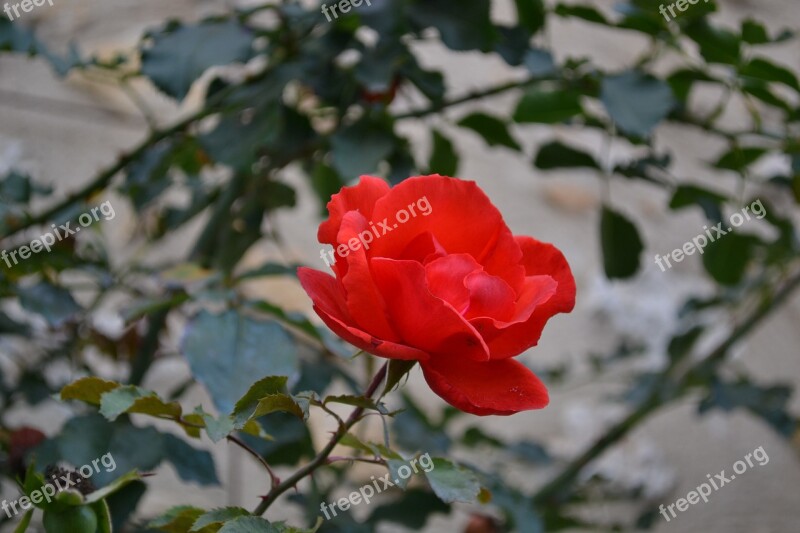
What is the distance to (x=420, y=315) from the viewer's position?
336mm

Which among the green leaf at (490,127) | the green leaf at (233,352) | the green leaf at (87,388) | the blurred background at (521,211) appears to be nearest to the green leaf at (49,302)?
the blurred background at (521,211)

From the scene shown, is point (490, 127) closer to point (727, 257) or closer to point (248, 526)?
point (727, 257)

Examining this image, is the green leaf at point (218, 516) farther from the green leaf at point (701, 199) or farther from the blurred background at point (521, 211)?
the green leaf at point (701, 199)

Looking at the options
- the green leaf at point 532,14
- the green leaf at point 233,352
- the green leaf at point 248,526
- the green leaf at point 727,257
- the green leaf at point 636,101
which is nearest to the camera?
the green leaf at point 248,526

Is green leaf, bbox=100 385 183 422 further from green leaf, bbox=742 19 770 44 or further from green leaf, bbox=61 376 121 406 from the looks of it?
green leaf, bbox=742 19 770 44

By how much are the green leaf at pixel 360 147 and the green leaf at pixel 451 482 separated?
0.98ft

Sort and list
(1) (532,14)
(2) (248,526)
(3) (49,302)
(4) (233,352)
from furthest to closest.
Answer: (1) (532,14)
(3) (49,302)
(4) (233,352)
(2) (248,526)

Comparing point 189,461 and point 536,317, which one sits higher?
point 536,317

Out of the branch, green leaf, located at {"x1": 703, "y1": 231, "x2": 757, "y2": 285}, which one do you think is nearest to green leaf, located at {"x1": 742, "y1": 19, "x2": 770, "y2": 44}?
green leaf, located at {"x1": 703, "y1": 231, "x2": 757, "y2": 285}

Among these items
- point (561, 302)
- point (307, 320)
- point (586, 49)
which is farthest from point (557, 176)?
point (561, 302)

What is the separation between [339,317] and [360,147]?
34 cm

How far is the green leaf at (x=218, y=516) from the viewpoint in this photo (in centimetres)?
34

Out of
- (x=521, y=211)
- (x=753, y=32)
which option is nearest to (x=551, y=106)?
(x=753, y=32)

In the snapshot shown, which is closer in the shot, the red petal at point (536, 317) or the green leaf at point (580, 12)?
the red petal at point (536, 317)
